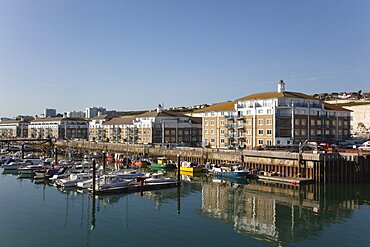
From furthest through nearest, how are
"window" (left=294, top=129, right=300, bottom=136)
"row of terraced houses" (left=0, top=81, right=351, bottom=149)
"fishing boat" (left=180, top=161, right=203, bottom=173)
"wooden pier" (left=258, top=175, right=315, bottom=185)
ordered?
"row of terraced houses" (left=0, top=81, right=351, bottom=149) < "window" (left=294, top=129, right=300, bottom=136) < "fishing boat" (left=180, top=161, right=203, bottom=173) < "wooden pier" (left=258, top=175, right=315, bottom=185)

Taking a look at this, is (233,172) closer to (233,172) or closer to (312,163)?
(233,172)

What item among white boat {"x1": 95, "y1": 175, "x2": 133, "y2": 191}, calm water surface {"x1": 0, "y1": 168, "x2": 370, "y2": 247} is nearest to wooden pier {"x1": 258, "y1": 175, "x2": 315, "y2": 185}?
calm water surface {"x1": 0, "y1": 168, "x2": 370, "y2": 247}

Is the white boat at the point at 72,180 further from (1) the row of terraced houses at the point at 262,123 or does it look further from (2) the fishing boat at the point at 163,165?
(1) the row of terraced houses at the point at 262,123

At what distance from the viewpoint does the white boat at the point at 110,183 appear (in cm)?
4188

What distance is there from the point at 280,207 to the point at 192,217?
9.14 meters

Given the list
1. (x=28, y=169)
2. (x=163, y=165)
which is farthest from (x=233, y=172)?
(x=28, y=169)

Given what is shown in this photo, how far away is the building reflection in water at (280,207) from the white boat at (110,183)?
9535 mm

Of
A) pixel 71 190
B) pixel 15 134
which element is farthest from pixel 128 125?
pixel 15 134

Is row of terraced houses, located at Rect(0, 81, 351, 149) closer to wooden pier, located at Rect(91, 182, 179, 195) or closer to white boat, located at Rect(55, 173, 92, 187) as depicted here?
wooden pier, located at Rect(91, 182, 179, 195)

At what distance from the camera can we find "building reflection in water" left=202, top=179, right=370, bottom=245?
28453 mm

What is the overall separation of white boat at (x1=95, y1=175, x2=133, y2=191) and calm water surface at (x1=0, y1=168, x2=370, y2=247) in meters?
1.93

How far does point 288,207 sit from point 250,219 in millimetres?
5972

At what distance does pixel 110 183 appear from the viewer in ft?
142

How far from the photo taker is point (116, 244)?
2478 centimetres
